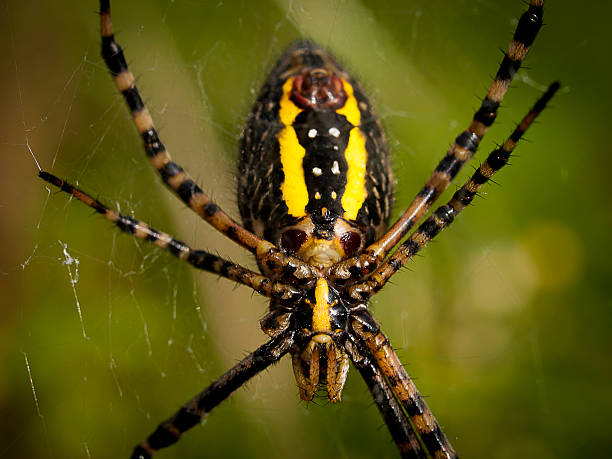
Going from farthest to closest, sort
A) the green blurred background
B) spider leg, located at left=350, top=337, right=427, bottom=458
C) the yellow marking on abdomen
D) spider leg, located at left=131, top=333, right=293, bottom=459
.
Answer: the green blurred background < spider leg, located at left=350, top=337, right=427, bottom=458 < spider leg, located at left=131, top=333, right=293, bottom=459 < the yellow marking on abdomen

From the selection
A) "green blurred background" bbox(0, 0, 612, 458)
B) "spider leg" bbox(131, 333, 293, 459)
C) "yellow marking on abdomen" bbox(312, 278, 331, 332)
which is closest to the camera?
"yellow marking on abdomen" bbox(312, 278, 331, 332)

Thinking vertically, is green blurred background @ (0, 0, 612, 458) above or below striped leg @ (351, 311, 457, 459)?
above

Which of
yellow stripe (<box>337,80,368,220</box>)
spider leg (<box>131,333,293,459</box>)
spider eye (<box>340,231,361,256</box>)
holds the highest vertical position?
yellow stripe (<box>337,80,368,220</box>)

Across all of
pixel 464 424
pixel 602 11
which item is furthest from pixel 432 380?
pixel 602 11

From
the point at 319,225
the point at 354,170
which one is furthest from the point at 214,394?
the point at 354,170

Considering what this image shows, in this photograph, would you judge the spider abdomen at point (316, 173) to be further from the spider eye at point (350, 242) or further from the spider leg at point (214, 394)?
the spider leg at point (214, 394)

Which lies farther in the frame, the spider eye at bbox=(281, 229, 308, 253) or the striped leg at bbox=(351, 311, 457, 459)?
the striped leg at bbox=(351, 311, 457, 459)

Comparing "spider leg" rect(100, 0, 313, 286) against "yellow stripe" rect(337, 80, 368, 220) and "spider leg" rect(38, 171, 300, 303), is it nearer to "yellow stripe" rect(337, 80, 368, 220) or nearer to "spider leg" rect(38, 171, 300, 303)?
"spider leg" rect(38, 171, 300, 303)

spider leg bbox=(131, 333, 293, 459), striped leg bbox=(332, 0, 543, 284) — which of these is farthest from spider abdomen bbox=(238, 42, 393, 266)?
spider leg bbox=(131, 333, 293, 459)
